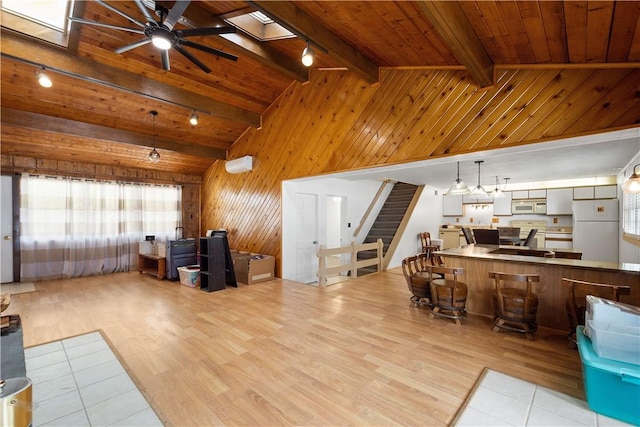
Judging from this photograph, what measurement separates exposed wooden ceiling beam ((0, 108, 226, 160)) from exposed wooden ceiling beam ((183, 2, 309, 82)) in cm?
344

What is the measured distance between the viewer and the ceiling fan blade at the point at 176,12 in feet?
7.53

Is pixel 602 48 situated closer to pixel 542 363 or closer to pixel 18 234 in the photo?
pixel 542 363

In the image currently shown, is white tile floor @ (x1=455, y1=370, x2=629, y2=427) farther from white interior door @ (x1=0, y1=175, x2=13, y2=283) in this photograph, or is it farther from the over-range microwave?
white interior door @ (x1=0, y1=175, x2=13, y2=283)

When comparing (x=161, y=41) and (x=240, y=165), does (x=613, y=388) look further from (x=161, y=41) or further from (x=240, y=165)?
(x=240, y=165)

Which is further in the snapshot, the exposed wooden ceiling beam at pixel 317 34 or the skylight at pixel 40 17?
the skylight at pixel 40 17

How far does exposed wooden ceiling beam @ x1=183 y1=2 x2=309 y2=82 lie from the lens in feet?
12.0

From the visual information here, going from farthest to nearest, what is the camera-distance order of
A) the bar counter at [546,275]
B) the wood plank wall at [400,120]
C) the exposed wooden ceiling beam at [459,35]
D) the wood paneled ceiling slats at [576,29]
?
the bar counter at [546,275] → the wood plank wall at [400,120] → the exposed wooden ceiling beam at [459,35] → the wood paneled ceiling slats at [576,29]

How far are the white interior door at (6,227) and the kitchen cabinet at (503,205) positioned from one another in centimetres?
1279

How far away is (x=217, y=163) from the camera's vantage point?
27.0 ft

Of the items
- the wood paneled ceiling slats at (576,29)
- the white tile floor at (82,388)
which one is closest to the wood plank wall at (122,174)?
the white tile floor at (82,388)

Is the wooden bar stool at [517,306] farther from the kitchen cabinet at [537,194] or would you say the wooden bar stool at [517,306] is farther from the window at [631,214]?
the kitchen cabinet at [537,194]

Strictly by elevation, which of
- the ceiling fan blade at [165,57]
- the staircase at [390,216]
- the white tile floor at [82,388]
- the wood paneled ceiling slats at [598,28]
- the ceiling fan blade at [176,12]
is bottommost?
the white tile floor at [82,388]

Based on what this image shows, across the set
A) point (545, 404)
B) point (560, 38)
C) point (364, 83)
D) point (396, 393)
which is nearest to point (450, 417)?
point (396, 393)

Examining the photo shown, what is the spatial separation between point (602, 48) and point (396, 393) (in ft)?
11.8
